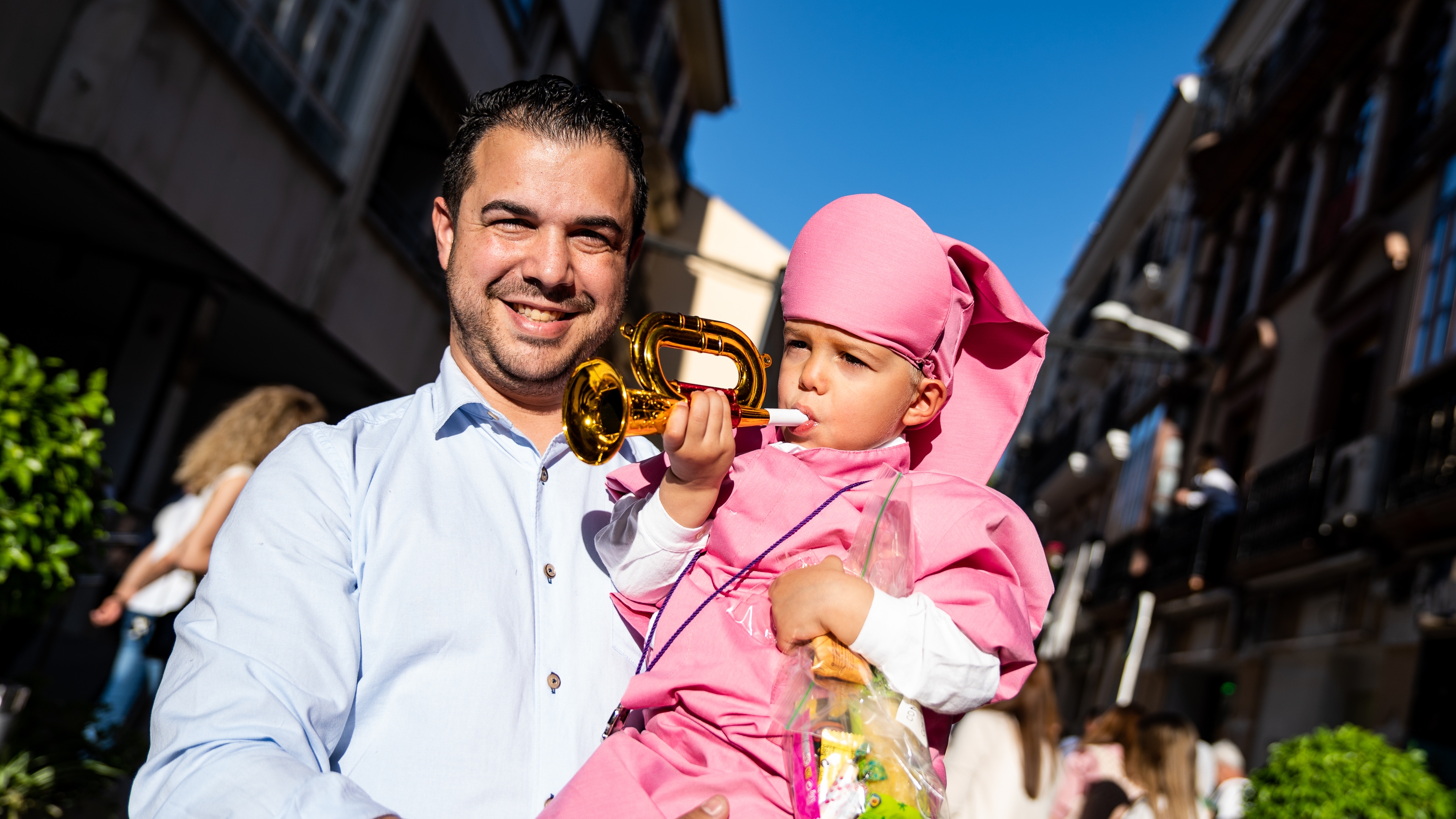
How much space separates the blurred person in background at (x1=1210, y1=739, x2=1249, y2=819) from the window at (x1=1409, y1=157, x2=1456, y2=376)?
4.52 metres

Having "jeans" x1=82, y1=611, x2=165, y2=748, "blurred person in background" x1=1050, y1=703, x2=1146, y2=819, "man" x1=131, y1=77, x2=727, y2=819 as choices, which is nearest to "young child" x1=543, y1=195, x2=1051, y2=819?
"man" x1=131, y1=77, x2=727, y2=819

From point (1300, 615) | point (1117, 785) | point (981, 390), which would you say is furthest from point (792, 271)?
point (1300, 615)

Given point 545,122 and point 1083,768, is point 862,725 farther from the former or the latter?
point 1083,768

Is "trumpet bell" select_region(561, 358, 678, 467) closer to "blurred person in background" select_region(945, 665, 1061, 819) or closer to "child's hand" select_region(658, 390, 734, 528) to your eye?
"child's hand" select_region(658, 390, 734, 528)

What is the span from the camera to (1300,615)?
12953 mm

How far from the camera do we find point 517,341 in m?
2.12

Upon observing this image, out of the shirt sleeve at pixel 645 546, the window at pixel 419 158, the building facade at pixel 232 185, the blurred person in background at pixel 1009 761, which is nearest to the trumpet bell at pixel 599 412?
the shirt sleeve at pixel 645 546

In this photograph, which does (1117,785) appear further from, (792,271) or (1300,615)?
(1300,615)

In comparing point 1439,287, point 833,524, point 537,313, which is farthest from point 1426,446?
point 537,313

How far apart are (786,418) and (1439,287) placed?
11.1m

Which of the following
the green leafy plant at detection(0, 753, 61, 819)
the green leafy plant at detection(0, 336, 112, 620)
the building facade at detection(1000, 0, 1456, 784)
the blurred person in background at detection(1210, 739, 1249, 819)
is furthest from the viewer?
the building facade at detection(1000, 0, 1456, 784)

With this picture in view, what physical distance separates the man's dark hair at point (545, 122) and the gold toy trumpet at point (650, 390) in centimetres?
42

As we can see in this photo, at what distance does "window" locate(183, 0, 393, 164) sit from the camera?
29.0 feet

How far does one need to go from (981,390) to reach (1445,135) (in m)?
11.0
